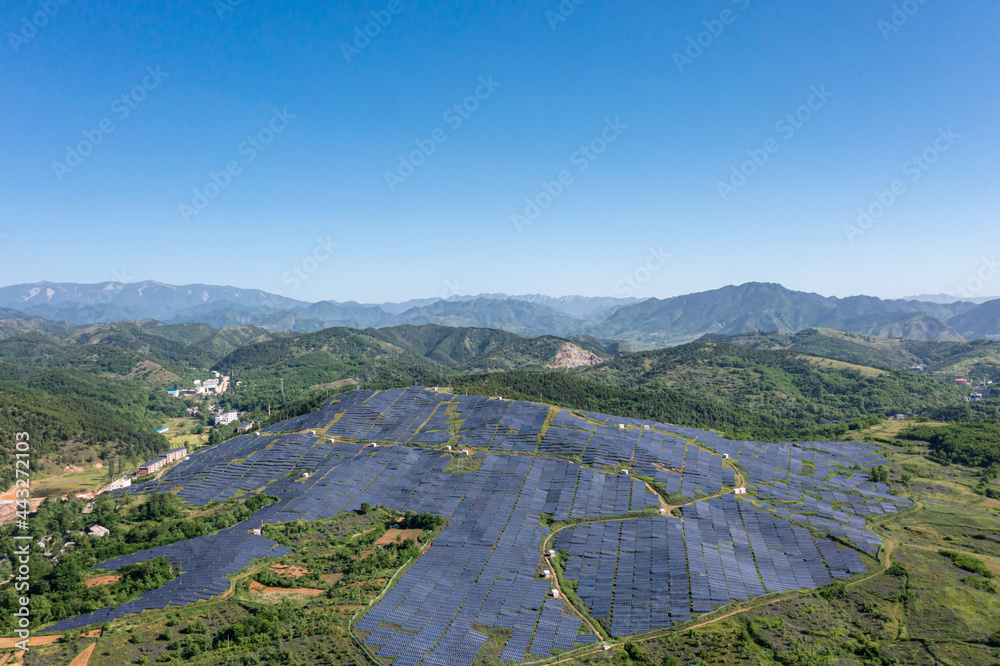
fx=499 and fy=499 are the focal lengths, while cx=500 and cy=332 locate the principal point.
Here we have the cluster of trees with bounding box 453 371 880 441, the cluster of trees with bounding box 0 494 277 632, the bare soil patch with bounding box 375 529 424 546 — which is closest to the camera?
the cluster of trees with bounding box 0 494 277 632

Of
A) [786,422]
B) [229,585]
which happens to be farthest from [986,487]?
[229,585]

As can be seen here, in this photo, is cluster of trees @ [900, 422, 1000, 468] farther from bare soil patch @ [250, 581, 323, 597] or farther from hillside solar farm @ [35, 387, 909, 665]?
bare soil patch @ [250, 581, 323, 597]

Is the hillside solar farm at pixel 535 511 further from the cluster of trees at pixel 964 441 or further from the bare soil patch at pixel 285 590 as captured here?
the cluster of trees at pixel 964 441

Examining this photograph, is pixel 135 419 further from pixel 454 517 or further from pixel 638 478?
pixel 638 478

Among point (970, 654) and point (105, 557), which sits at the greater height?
point (970, 654)

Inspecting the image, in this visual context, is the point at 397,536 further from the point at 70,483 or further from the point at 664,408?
the point at 664,408

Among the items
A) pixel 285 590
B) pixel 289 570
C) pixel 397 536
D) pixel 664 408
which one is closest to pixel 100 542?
pixel 289 570

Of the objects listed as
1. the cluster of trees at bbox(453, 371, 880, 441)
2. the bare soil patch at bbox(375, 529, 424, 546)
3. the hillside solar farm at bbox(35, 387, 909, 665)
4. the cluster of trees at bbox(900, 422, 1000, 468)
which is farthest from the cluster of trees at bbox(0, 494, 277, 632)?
the cluster of trees at bbox(900, 422, 1000, 468)

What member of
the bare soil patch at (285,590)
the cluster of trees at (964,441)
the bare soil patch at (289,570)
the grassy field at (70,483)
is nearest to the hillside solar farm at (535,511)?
the bare soil patch at (289,570)
